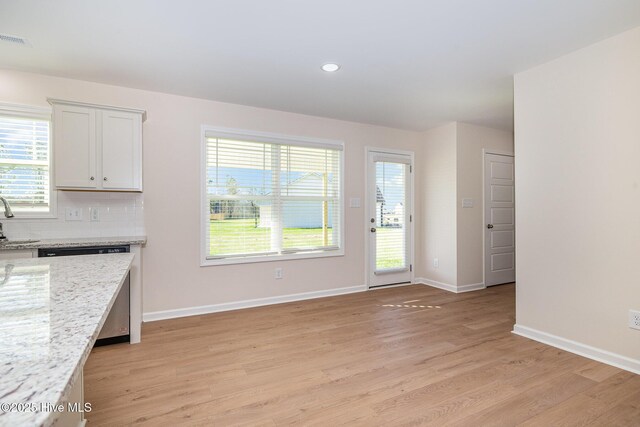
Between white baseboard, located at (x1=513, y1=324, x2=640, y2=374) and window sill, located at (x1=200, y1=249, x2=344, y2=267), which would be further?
window sill, located at (x1=200, y1=249, x2=344, y2=267)

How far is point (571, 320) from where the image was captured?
8.87 feet

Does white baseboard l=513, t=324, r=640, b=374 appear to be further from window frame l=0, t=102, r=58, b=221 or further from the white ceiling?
window frame l=0, t=102, r=58, b=221

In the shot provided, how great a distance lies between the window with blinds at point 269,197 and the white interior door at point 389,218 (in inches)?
23.0

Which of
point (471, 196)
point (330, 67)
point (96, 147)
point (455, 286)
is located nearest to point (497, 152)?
point (471, 196)

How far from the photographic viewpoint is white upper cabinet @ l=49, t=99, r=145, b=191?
2883mm

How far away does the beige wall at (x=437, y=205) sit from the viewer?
15.4 ft

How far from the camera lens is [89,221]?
3213 millimetres

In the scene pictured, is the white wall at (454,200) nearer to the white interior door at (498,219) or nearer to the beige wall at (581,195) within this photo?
the white interior door at (498,219)

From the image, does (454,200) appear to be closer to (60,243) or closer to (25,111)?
(60,243)

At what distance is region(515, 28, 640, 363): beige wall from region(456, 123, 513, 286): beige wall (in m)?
1.55

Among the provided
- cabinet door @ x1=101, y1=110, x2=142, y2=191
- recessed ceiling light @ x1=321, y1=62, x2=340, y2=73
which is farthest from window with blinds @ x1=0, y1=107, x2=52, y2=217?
recessed ceiling light @ x1=321, y1=62, x2=340, y2=73

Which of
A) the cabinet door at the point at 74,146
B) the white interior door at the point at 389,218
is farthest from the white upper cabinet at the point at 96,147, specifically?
the white interior door at the point at 389,218

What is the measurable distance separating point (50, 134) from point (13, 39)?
876 millimetres

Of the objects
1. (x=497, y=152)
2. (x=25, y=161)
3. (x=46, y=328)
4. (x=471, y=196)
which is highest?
(x=497, y=152)
